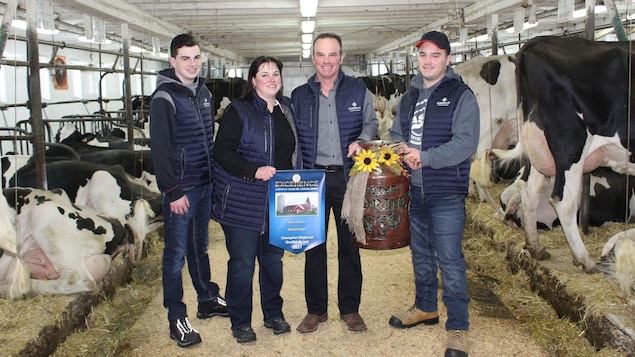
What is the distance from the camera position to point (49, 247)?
14.6 feet

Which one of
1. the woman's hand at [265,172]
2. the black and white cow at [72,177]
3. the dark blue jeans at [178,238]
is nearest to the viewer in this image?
the woman's hand at [265,172]

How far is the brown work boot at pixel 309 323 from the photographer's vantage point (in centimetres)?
404

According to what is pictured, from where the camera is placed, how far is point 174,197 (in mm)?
3645

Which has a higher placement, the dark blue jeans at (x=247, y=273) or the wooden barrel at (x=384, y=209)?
the wooden barrel at (x=384, y=209)

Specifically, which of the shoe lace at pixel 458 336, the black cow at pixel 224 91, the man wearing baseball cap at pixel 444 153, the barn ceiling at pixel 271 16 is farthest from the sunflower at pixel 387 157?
the black cow at pixel 224 91

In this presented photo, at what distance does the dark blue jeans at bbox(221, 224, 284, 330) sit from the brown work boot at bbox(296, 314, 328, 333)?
16 cm

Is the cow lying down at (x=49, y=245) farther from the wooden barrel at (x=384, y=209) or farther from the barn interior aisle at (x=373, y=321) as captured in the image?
the wooden barrel at (x=384, y=209)

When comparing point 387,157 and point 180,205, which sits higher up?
point 387,157

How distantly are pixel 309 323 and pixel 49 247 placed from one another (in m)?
2.08

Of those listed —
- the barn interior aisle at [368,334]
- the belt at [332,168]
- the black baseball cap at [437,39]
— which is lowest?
Result: the barn interior aisle at [368,334]

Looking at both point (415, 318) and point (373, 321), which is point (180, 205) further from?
point (415, 318)

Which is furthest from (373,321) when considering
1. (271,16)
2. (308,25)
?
(308,25)

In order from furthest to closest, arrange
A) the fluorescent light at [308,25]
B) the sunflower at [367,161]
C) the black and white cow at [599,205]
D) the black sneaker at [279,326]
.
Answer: the fluorescent light at [308,25] < the black and white cow at [599,205] < the black sneaker at [279,326] < the sunflower at [367,161]

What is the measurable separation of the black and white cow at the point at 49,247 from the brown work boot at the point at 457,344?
2661 millimetres
